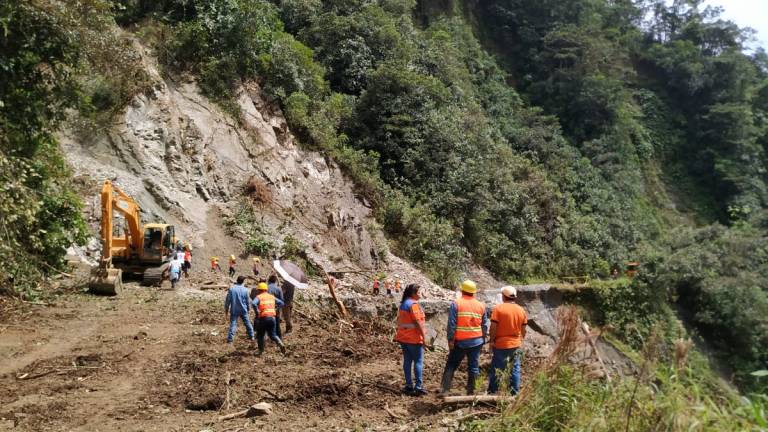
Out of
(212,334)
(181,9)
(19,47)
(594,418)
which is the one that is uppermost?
(181,9)

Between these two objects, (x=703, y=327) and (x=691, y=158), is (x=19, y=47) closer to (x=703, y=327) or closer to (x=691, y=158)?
(x=703, y=327)

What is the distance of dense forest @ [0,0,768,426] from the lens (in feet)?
39.4

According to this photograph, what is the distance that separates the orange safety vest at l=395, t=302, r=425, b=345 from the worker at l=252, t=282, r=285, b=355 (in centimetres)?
253

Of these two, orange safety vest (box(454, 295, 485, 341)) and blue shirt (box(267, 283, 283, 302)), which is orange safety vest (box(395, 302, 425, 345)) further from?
blue shirt (box(267, 283, 283, 302))

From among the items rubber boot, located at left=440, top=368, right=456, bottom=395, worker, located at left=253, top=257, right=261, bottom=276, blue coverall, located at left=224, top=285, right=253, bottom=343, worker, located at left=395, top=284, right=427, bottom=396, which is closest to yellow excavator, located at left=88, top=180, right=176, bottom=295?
worker, located at left=253, top=257, right=261, bottom=276

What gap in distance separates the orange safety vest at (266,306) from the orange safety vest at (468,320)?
10.4 feet

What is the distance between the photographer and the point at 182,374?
7.63m

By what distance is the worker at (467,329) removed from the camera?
6613 millimetres

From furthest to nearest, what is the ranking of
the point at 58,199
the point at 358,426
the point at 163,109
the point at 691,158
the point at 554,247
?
1. the point at 691,158
2. the point at 554,247
3. the point at 163,109
4. the point at 58,199
5. the point at 358,426

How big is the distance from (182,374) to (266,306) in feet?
4.94

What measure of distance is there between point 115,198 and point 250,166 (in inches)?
220

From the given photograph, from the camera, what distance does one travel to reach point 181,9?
20.1m

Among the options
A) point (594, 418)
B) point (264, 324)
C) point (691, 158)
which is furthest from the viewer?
point (691, 158)

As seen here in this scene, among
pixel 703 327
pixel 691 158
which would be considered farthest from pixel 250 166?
pixel 691 158
